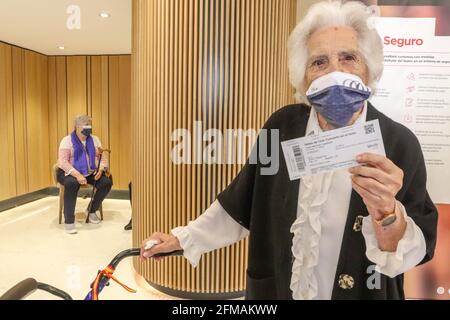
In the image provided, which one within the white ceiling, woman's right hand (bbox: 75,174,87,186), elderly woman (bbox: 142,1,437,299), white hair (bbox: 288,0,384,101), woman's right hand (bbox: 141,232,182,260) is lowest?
woman's right hand (bbox: 75,174,87,186)

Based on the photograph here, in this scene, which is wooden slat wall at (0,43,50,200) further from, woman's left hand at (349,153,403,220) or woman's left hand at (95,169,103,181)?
woman's left hand at (349,153,403,220)

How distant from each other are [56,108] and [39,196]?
1442 millimetres

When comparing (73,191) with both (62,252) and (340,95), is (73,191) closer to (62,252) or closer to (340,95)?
(62,252)

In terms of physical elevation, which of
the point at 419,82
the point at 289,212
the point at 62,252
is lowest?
the point at 62,252

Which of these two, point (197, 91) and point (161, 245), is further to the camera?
point (197, 91)

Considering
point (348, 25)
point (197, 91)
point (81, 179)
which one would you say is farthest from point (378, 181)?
point (81, 179)

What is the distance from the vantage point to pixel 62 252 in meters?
3.22

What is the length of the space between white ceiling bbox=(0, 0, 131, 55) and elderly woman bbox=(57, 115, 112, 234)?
103 centimetres

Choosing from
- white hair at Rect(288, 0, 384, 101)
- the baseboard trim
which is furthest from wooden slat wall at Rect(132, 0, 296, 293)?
the baseboard trim

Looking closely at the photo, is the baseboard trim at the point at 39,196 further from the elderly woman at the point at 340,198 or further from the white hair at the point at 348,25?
the white hair at the point at 348,25

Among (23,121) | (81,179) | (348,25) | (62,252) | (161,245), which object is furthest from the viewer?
(23,121)

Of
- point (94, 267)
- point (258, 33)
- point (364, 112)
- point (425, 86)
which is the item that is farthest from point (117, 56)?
point (364, 112)

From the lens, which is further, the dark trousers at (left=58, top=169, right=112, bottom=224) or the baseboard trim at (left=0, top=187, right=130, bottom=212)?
the baseboard trim at (left=0, top=187, right=130, bottom=212)

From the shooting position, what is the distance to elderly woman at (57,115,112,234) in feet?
12.7
